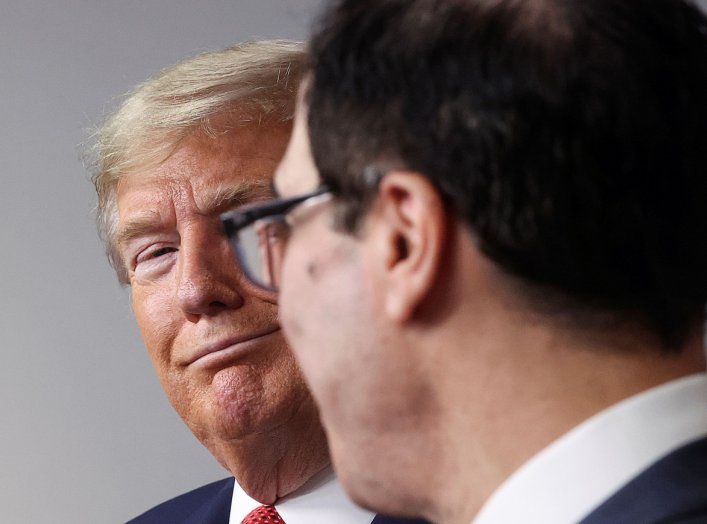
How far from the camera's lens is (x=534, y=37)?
0.80 metres

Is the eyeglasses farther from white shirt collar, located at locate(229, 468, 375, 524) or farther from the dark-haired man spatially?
white shirt collar, located at locate(229, 468, 375, 524)

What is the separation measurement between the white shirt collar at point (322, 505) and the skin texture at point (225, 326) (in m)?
0.02

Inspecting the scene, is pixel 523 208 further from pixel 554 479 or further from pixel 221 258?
pixel 221 258

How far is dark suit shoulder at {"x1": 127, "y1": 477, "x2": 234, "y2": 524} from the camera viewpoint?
6.07 feet

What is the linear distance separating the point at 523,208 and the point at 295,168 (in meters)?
0.22

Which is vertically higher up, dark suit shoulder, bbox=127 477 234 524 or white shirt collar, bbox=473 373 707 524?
white shirt collar, bbox=473 373 707 524

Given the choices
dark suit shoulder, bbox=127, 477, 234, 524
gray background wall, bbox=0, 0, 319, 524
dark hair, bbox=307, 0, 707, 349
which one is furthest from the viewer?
gray background wall, bbox=0, 0, 319, 524

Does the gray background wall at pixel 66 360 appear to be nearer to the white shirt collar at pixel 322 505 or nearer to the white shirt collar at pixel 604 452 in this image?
the white shirt collar at pixel 322 505

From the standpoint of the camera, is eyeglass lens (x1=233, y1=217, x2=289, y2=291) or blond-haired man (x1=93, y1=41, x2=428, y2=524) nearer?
eyeglass lens (x1=233, y1=217, x2=289, y2=291)

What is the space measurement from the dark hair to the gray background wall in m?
1.68

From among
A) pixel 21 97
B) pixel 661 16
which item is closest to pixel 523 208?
→ pixel 661 16

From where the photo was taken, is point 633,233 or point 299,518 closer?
point 633,233

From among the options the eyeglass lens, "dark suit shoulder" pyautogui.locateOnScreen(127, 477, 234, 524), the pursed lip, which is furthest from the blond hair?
the eyeglass lens

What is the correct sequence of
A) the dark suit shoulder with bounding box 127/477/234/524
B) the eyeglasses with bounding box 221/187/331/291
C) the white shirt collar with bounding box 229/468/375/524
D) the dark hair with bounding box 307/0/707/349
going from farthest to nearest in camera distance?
the dark suit shoulder with bounding box 127/477/234/524
the white shirt collar with bounding box 229/468/375/524
the eyeglasses with bounding box 221/187/331/291
the dark hair with bounding box 307/0/707/349
